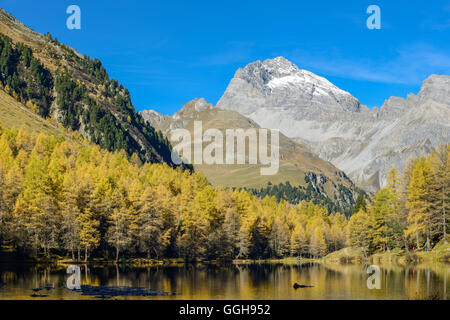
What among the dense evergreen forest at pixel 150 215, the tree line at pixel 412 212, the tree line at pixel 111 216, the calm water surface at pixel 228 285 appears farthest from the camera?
the tree line at pixel 111 216

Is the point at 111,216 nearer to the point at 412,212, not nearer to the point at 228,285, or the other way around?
the point at 228,285

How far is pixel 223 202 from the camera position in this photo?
481 ft

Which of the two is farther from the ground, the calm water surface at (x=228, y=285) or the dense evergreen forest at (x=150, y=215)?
the dense evergreen forest at (x=150, y=215)

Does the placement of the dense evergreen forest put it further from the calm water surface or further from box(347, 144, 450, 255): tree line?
the calm water surface

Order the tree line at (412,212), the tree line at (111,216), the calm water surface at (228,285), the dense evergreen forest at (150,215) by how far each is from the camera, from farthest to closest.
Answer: the tree line at (111,216) < the dense evergreen forest at (150,215) < the tree line at (412,212) < the calm water surface at (228,285)

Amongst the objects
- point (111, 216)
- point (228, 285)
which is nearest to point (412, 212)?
point (228, 285)

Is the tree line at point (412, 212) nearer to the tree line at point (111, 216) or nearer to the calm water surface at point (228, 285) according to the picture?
the calm water surface at point (228, 285)

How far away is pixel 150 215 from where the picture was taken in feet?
375

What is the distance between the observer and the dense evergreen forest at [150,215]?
319 feet

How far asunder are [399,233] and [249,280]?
4986cm

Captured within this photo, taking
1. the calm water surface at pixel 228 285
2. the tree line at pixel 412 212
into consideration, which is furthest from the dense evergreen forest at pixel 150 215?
the calm water surface at pixel 228 285
